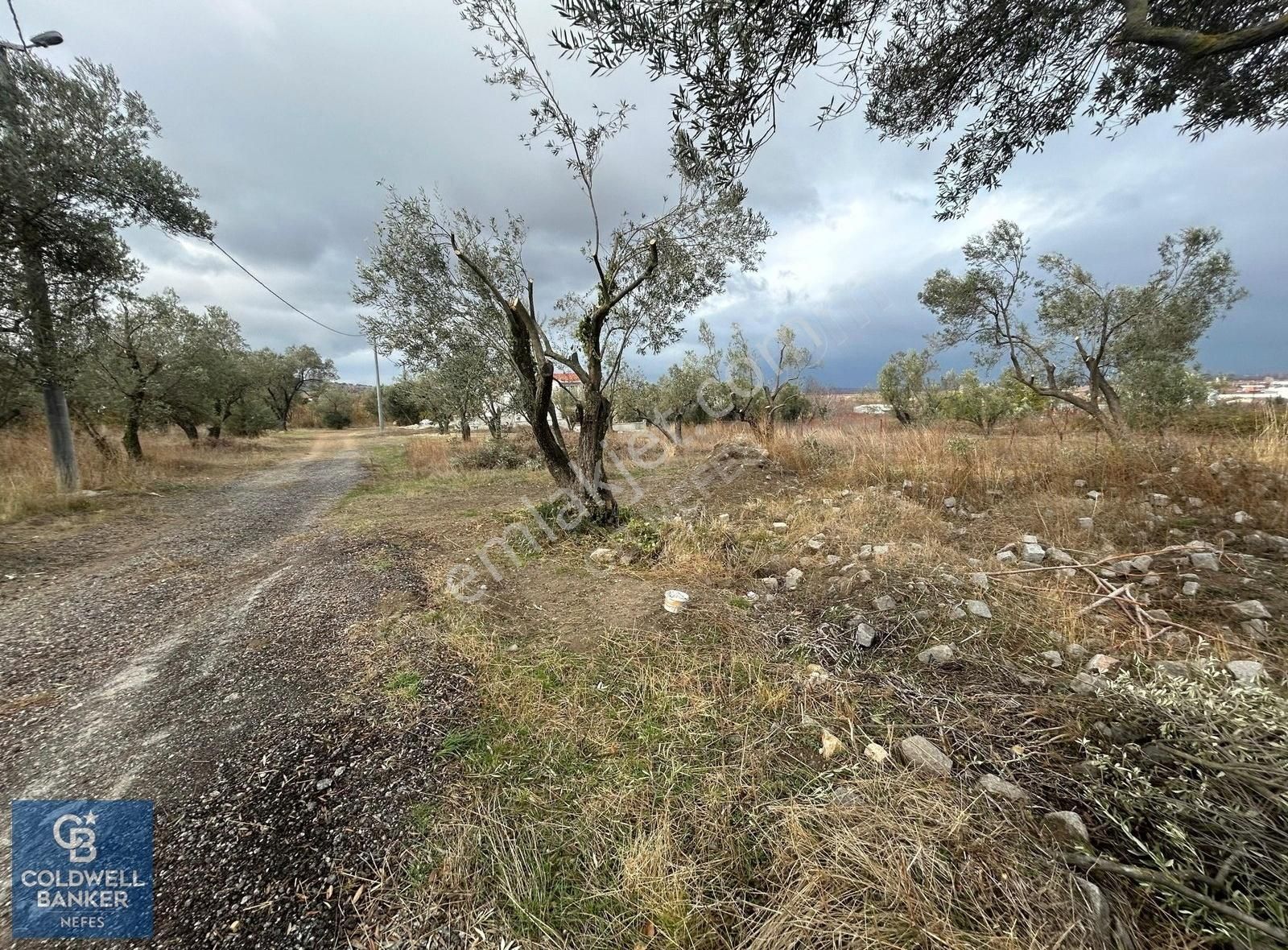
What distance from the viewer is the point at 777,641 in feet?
10.0

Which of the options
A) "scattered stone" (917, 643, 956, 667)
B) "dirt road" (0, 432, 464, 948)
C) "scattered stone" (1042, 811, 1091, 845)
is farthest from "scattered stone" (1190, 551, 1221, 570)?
"dirt road" (0, 432, 464, 948)

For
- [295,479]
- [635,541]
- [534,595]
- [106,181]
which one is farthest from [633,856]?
[295,479]

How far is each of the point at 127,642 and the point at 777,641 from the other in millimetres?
5119

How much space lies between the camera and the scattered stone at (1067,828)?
1.57 metres

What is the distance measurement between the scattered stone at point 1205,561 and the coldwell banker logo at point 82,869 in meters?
6.32

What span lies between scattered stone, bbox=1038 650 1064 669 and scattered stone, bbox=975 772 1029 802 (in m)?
1.10

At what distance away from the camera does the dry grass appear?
7211mm

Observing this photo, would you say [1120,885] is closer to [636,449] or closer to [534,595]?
[534,595]

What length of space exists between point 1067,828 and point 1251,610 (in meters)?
2.50

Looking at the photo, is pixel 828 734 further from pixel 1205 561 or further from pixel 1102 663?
pixel 1205 561

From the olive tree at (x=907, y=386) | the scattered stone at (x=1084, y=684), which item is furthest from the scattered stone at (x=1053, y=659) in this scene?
the olive tree at (x=907, y=386)

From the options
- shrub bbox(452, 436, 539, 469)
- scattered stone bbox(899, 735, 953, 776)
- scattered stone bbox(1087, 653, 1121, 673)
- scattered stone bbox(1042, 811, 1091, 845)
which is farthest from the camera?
shrub bbox(452, 436, 539, 469)

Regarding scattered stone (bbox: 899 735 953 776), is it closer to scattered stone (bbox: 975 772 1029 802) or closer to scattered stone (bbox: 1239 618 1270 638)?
scattered stone (bbox: 975 772 1029 802)

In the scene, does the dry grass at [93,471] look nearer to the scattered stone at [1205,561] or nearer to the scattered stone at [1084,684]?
the scattered stone at [1084,684]
